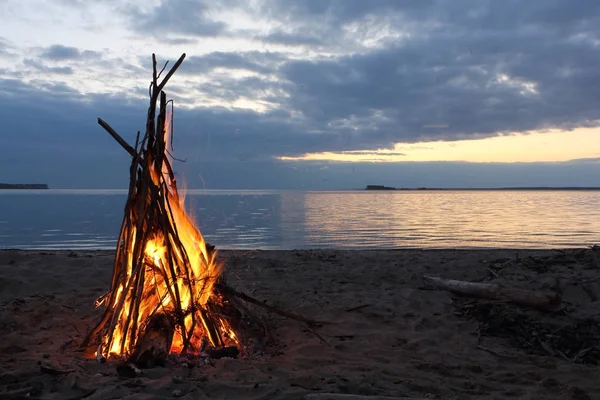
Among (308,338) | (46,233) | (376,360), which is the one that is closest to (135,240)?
(308,338)

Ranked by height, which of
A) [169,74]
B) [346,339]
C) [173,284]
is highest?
[169,74]

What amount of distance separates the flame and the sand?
475mm

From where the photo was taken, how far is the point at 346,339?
5691 millimetres

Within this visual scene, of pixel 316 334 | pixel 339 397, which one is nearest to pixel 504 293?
pixel 316 334

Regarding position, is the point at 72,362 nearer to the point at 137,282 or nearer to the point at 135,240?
the point at 137,282

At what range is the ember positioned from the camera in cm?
461

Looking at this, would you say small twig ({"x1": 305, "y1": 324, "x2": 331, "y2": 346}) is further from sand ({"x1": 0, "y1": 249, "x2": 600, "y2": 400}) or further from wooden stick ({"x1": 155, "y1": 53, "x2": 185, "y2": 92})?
wooden stick ({"x1": 155, "y1": 53, "x2": 185, "y2": 92})

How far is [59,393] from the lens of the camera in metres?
3.61

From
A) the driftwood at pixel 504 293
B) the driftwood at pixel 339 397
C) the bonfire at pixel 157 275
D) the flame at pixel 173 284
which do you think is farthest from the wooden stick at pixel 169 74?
the driftwood at pixel 504 293

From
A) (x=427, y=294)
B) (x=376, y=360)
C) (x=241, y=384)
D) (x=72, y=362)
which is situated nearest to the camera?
(x=241, y=384)

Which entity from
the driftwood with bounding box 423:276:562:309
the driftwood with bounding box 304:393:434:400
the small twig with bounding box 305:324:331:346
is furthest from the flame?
the driftwood with bounding box 423:276:562:309

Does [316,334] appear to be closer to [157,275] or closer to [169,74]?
[157,275]

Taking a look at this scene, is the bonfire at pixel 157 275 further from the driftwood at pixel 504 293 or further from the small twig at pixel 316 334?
the driftwood at pixel 504 293

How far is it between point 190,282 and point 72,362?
1.30 metres
